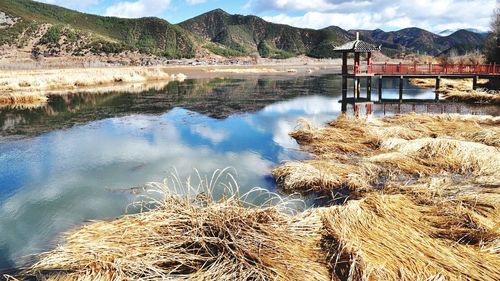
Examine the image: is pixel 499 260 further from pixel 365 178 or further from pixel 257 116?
pixel 257 116

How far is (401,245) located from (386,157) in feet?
20.2

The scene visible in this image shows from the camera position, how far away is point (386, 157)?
1153cm

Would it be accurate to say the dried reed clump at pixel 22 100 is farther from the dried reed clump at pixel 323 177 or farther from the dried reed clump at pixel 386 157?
the dried reed clump at pixel 323 177

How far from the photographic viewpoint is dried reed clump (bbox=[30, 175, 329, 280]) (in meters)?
5.05

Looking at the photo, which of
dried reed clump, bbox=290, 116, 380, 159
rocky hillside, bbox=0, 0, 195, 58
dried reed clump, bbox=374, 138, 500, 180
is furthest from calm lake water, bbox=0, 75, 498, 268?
rocky hillside, bbox=0, 0, 195, 58

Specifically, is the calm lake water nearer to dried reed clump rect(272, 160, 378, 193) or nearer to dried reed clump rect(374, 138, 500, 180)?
dried reed clump rect(272, 160, 378, 193)

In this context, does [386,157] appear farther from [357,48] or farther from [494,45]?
[494,45]

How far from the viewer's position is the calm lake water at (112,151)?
28.3 feet

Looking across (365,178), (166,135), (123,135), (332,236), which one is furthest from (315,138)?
(332,236)

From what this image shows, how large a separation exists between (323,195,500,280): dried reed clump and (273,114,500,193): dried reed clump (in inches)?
93.2

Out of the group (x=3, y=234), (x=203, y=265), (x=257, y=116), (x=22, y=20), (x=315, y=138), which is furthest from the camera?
(x=22, y=20)

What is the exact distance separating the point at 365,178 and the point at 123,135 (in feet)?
35.5

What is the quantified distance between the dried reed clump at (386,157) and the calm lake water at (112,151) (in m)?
0.90

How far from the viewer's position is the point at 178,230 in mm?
5703
